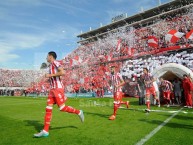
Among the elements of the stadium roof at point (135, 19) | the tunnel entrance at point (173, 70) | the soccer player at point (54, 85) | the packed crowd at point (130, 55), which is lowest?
the soccer player at point (54, 85)

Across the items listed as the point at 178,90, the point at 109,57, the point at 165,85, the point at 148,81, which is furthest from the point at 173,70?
the point at 109,57

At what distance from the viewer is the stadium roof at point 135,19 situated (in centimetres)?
4482

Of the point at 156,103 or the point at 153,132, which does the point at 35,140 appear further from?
the point at 156,103

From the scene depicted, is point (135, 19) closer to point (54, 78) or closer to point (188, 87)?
point (188, 87)

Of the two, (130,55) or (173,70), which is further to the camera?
(130,55)

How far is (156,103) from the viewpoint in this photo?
16359 mm

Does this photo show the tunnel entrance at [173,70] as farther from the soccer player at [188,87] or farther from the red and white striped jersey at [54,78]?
the red and white striped jersey at [54,78]

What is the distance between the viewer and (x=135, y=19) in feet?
173

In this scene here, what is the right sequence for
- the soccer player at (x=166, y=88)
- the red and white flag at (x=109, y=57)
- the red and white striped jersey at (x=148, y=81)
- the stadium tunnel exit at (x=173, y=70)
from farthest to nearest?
the red and white flag at (x=109, y=57), the soccer player at (x=166, y=88), the stadium tunnel exit at (x=173, y=70), the red and white striped jersey at (x=148, y=81)

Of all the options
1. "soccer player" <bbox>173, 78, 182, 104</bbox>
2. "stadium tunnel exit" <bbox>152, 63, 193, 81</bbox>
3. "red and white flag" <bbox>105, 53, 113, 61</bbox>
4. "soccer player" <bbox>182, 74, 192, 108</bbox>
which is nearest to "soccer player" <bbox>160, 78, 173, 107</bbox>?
"stadium tunnel exit" <bbox>152, 63, 193, 81</bbox>

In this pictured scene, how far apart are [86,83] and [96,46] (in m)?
14.8

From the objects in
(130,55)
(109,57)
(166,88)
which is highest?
(109,57)

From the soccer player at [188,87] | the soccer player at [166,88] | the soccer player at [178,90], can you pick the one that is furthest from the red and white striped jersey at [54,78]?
the soccer player at [178,90]

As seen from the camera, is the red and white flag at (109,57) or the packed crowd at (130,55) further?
the red and white flag at (109,57)
